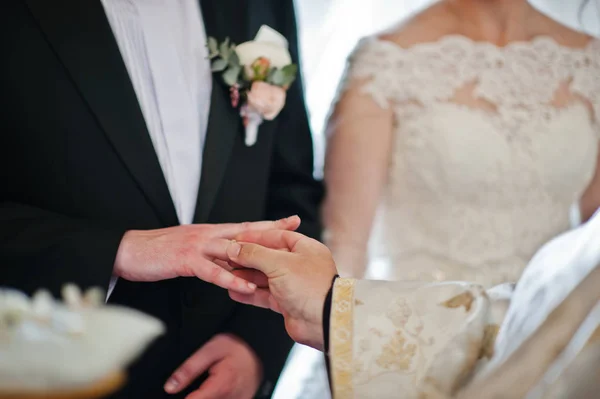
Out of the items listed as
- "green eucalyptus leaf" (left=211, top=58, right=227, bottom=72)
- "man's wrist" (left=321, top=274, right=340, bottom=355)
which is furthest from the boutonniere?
"man's wrist" (left=321, top=274, right=340, bottom=355)

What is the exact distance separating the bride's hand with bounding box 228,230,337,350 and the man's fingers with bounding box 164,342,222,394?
0.36ft

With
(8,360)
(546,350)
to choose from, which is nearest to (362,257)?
(546,350)

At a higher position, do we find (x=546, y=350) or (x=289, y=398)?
(x=546, y=350)

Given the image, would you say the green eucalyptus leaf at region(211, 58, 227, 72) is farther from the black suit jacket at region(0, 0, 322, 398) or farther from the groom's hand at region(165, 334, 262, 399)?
the groom's hand at region(165, 334, 262, 399)

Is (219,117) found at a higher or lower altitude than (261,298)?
higher

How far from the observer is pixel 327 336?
23.3 inches

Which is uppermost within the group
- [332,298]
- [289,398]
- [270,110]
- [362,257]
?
[270,110]

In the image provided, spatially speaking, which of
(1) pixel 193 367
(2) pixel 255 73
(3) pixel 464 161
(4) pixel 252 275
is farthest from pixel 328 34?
(1) pixel 193 367

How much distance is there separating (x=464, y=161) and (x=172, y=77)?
45 centimetres

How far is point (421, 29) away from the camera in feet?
3.05

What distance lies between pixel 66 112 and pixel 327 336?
0.36 m

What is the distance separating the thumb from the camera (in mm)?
605

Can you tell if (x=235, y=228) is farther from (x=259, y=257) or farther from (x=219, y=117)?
(x=219, y=117)

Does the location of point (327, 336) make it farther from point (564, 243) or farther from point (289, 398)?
point (564, 243)
